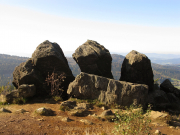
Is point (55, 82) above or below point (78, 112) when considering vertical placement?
above

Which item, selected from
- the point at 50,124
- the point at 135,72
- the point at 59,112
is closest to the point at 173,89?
the point at 135,72

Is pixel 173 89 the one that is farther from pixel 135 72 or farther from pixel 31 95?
pixel 31 95

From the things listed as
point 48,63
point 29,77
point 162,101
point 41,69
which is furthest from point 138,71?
point 29,77

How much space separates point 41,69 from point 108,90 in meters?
9.05

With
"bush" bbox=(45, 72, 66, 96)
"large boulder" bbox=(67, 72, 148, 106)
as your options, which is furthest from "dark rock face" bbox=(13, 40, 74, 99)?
"large boulder" bbox=(67, 72, 148, 106)

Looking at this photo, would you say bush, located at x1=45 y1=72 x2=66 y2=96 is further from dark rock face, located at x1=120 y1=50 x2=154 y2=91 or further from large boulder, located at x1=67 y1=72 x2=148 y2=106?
dark rock face, located at x1=120 y1=50 x2=154 y2=91

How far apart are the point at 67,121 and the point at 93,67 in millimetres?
11027

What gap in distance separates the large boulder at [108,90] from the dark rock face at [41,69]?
11.2 feet

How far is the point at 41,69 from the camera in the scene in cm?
1770

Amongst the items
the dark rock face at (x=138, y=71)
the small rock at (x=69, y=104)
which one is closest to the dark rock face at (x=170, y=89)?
the dark rock face at (x=138, y=71)

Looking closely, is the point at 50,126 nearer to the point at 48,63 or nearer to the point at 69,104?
the point at 69,104

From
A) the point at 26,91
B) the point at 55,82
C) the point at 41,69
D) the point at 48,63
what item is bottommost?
the point at 26,91

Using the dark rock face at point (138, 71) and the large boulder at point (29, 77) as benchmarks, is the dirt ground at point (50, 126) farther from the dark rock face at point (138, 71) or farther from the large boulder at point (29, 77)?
the dark rock face at point (138, 71)

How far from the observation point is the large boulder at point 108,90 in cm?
Result: 1402
